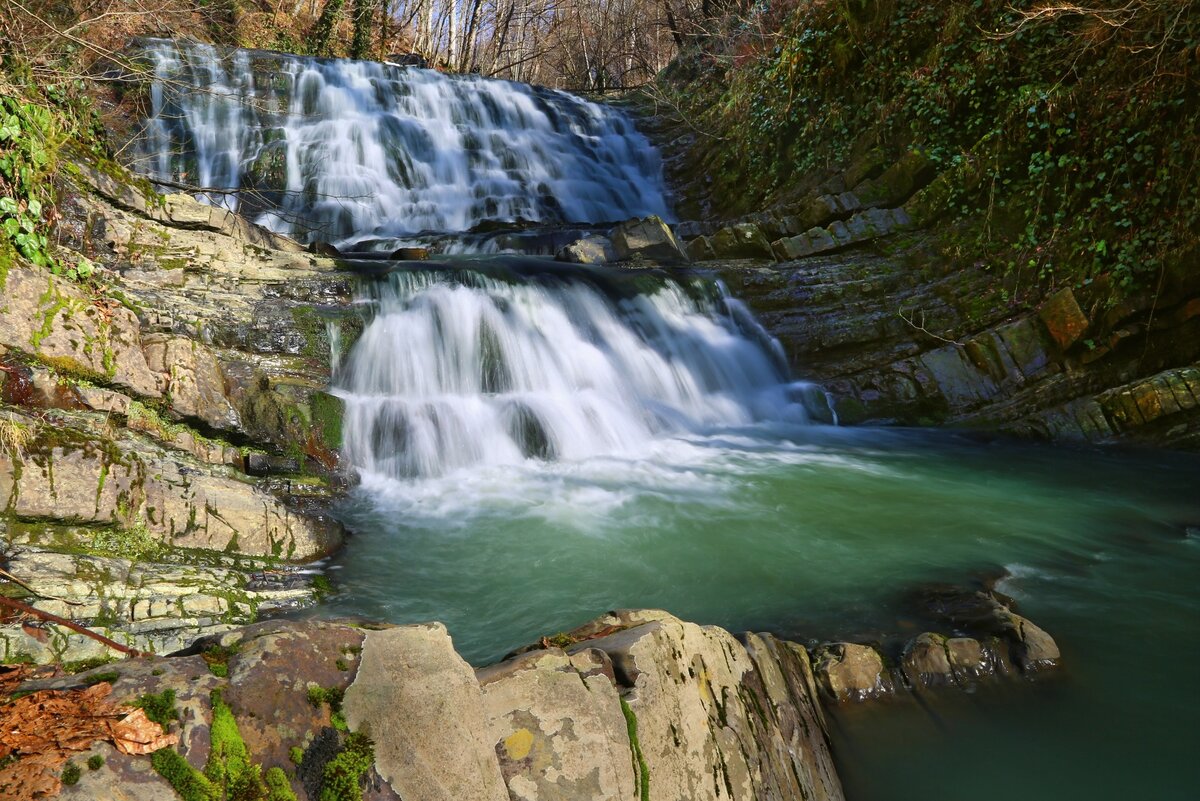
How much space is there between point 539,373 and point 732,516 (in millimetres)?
3219

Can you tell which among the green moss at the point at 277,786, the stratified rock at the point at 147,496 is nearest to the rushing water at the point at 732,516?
the stratified rock at the point at 147,496

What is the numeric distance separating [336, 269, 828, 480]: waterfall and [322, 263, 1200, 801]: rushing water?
3 centimetres

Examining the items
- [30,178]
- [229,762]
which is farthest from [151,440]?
[229,762]

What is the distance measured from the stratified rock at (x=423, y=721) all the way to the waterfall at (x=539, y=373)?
4712 millimetres

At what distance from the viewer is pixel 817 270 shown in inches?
396

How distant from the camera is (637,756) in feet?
6.88

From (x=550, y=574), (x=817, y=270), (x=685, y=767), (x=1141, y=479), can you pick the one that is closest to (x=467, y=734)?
(x=685, y=767)

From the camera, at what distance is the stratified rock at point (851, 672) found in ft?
10.8

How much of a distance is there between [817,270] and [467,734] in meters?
9.35

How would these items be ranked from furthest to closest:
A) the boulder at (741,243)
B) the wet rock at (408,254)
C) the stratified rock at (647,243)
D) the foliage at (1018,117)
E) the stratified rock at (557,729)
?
1. the stratified rock at (647,243)
2. the boulder at (741,243)
3. the wet rock at (408,254)
4. the foliage at (1018,117)
5. the stratified rock at (557,729)

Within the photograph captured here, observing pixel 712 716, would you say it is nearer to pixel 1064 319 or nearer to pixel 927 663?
pixel 927 663

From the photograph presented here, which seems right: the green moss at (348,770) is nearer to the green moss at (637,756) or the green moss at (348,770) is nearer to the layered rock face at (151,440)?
the green moss at (637,756)

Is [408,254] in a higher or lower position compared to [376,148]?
lower

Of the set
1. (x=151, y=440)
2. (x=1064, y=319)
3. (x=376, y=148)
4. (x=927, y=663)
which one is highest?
(x=376, y=148)
